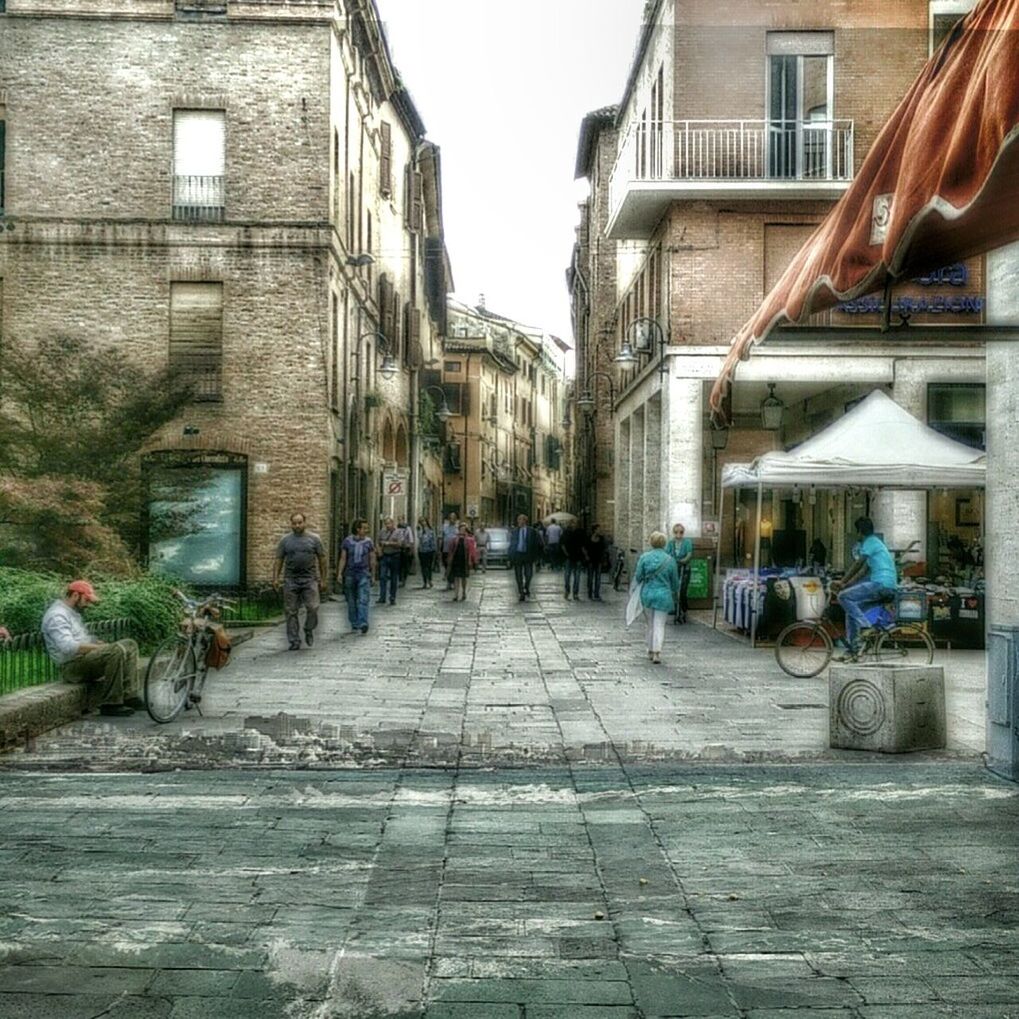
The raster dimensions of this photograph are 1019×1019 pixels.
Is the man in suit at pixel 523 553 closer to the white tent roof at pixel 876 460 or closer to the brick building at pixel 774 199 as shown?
the brick building at pixel 774 199

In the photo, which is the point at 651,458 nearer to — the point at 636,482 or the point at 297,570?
the point at 636,482

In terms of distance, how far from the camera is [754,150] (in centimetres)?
2645

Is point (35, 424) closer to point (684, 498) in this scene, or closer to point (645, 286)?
point (684, 498)

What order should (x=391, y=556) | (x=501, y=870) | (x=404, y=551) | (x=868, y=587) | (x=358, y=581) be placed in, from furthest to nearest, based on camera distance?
(x=404, y=551)
(x=391, y=556)
(x=358, y=581)
(x=868, y=587)
(x=501, y=870)

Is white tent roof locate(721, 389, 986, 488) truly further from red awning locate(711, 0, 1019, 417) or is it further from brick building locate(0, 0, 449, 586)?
brick building locate(0, 0, 449, 586)

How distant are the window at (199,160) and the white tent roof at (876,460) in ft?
51.2

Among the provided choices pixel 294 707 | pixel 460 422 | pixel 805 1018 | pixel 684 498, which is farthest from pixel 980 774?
Result: pixel 460 422

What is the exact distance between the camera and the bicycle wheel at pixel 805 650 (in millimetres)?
15320

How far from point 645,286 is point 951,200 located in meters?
27.8

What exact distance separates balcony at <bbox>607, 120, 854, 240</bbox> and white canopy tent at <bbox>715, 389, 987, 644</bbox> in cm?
811

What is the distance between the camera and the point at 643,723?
11852 millimetres

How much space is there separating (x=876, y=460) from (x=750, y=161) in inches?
380

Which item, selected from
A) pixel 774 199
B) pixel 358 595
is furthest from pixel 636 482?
pixel 358 595

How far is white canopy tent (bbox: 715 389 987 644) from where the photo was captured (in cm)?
1839
